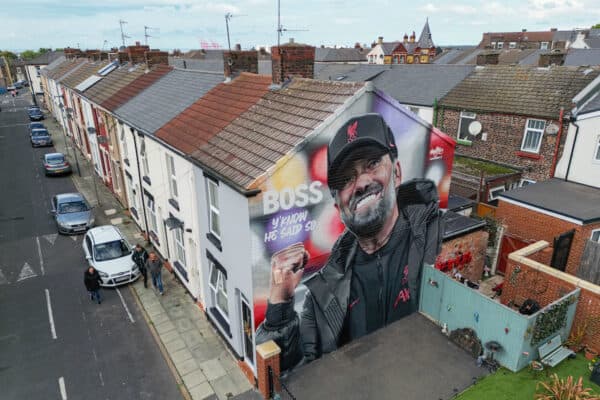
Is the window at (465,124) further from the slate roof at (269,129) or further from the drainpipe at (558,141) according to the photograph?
the slate roof at (269,129)

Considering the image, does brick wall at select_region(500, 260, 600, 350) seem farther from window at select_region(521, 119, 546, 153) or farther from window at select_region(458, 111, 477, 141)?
window at select_region(458, 111, 477, 141)

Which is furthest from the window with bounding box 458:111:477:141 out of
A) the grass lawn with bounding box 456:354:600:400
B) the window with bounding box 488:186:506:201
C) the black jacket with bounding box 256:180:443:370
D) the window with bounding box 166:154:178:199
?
the window with bounding box 166:154:178:199

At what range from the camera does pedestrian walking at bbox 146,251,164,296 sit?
1463 centimetres

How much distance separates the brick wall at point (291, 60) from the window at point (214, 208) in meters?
4.11

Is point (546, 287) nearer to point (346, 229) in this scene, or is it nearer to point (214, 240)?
point (346, 229)

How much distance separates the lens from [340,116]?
9602mm

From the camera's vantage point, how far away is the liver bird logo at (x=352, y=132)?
9.92 meters

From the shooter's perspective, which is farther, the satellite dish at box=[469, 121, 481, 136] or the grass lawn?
the satellite dish at box=[469, 121, 481, 136]

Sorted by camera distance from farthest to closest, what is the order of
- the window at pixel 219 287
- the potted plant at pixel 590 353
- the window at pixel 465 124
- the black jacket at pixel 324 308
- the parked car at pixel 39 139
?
the parked car at pixel 39 139, the window at pixel 465 124, the window at pixel 219 287, the potted plant at pixel 590 353, the black jacket at pixel 324 308

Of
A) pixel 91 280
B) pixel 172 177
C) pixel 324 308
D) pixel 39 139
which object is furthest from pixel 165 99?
pixel 39 139

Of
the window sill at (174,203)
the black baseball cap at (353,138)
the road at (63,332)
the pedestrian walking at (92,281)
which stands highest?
the black baseball cap at (353,138)

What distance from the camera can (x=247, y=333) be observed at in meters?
10.8

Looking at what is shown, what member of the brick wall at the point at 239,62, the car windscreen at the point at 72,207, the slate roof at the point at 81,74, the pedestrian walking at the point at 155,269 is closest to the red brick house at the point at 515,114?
the brick wall at the point at 239,62

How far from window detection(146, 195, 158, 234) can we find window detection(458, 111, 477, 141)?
59.4 feet
